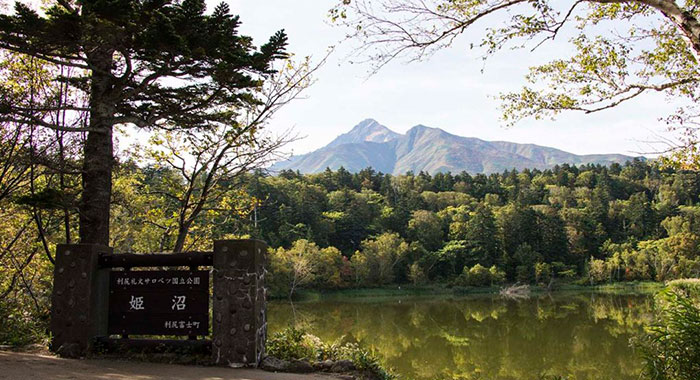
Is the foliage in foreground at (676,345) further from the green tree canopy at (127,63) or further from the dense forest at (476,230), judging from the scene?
the dense forest at (476,230)

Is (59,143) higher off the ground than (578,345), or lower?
higher

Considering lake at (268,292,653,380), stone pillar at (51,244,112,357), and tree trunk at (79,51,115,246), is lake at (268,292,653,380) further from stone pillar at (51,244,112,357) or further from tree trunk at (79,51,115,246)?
tree trunk at (79,51,115,246)

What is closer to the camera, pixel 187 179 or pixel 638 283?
pixel 187 179

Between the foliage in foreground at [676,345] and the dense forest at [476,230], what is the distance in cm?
3201

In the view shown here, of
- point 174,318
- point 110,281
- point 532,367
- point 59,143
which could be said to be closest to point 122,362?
point 174,318

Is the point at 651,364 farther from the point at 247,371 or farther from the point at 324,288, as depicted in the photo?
the point at 324,288

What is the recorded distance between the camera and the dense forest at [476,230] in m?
Result: 49.3

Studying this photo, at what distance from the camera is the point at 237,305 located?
5.27 meters

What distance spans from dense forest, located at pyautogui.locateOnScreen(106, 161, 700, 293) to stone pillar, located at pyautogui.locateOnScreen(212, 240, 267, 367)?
31341mm

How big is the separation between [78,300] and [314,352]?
8.60ft

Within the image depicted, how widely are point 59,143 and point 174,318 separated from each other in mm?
3015

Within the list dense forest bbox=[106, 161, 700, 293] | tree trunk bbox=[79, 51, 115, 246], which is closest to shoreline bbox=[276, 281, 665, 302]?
dense forest bbox=[106, 161, 700, 293]

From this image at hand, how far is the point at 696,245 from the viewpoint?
50.6 m

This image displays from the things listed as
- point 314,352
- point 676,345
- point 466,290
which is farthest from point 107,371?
point 466,290
